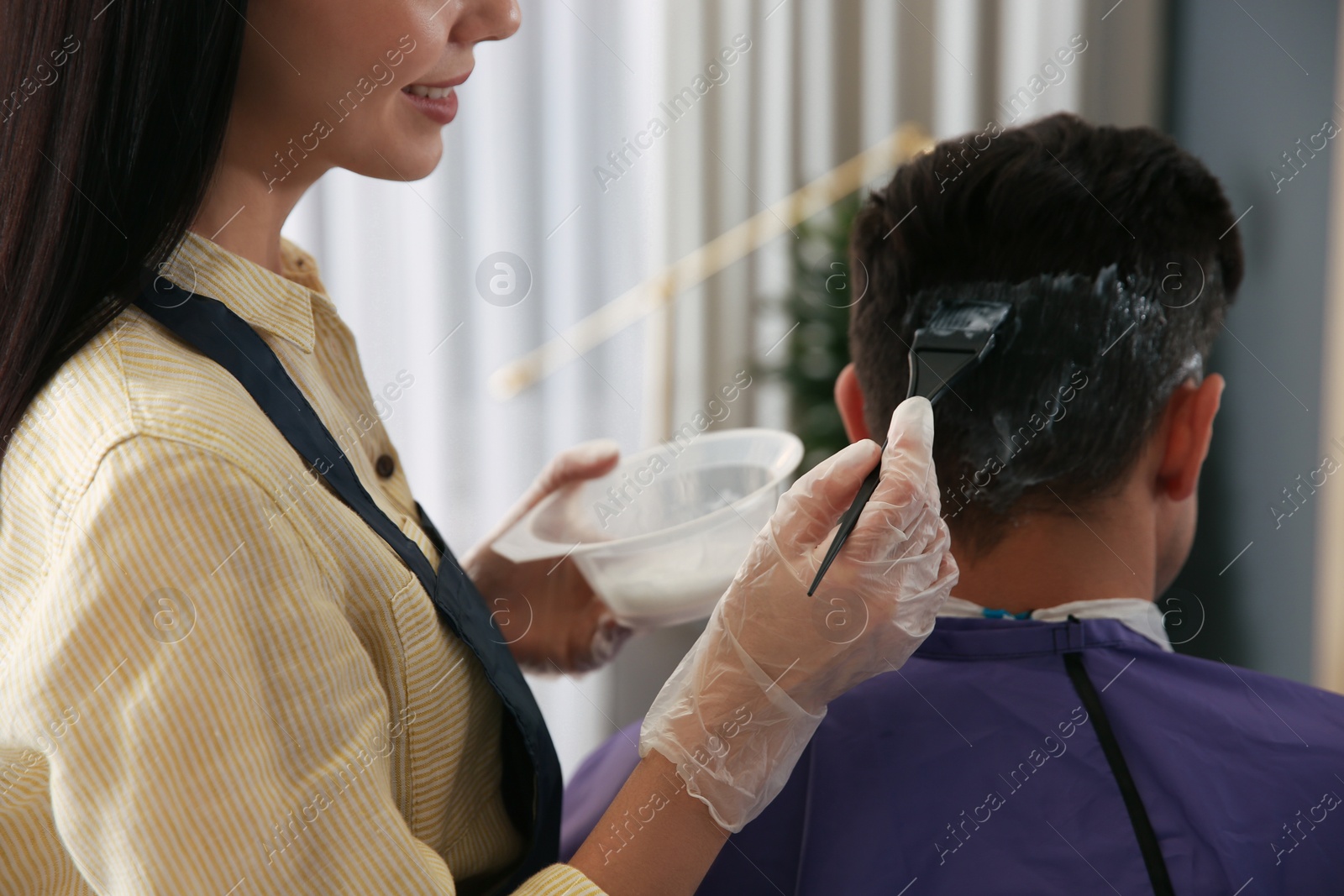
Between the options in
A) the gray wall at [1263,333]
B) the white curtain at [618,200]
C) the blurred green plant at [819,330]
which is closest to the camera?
the gray wall at [1263,333]

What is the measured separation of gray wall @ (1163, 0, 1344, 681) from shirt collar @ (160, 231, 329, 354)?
5.30ft

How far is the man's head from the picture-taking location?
0.91 meters

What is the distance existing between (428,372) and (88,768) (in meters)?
2.18

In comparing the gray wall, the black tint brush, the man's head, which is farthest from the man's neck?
the gray wall

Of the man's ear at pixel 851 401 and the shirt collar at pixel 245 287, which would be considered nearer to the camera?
the shirt collar at pixel 245 287

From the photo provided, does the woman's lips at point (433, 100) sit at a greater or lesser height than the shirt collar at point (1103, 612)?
greater

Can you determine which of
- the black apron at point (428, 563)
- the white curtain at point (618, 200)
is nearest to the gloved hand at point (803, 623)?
the black apron at point (428, 563)

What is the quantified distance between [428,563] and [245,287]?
0.76 ft

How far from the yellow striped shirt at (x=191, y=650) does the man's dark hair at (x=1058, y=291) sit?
1.63 feet

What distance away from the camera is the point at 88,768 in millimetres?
550

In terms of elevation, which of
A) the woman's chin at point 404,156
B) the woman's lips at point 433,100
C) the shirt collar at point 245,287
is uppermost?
the woman's lips at point 433,100

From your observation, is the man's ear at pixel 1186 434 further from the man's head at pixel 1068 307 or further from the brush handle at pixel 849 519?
the brush handle at pixel 849 519

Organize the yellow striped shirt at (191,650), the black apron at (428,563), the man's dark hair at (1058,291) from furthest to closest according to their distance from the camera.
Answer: the man's dark hair at (1058,291) → the black apron at (428,563) → the yellow striped shirt at (191,650)

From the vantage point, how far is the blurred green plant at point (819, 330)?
245 cm
